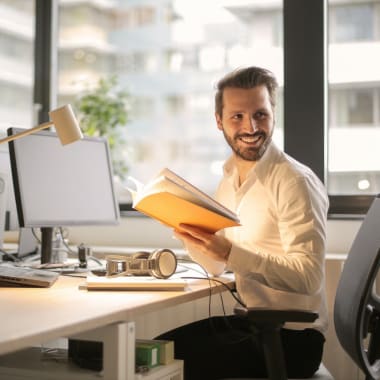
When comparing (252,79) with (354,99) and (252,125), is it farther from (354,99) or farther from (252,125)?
(354,99)

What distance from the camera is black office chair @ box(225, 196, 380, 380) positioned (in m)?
1.71

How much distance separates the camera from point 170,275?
7.14 feet

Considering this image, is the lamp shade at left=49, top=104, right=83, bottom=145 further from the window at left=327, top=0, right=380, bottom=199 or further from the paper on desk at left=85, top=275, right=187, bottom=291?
the window at left=327, top=0, right=380, bottom=199

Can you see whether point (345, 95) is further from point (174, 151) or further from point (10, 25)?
point (10, 25)

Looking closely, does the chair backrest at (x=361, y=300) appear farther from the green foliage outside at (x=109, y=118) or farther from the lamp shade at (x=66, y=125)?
the green foliage outside at (x=109, y=118)

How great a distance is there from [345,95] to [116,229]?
1.34m

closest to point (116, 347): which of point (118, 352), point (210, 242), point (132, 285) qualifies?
point (118, 352)

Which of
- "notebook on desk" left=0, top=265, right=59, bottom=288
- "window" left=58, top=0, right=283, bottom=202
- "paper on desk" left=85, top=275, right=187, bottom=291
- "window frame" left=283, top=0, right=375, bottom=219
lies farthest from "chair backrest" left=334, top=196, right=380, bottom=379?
"window" left=58, top=0, right=283, bottom=202

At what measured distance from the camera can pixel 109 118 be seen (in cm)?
376

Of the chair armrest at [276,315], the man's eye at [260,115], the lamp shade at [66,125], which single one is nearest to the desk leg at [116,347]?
the chair armrest at [276,315]

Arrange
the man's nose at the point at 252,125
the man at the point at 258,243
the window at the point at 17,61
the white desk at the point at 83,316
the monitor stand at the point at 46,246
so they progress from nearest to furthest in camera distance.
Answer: the white desk at the point at 83,316 → the man at the point at 258,243 → the man's nose at the point at 252,125 → the monitor stand at the point at 46,246 → the window at the point at 17,61

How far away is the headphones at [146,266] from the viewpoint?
2.16 metres

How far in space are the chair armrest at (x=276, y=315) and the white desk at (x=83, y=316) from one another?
0.78 ft

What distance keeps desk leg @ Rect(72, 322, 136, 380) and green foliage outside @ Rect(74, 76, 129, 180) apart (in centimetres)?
223
